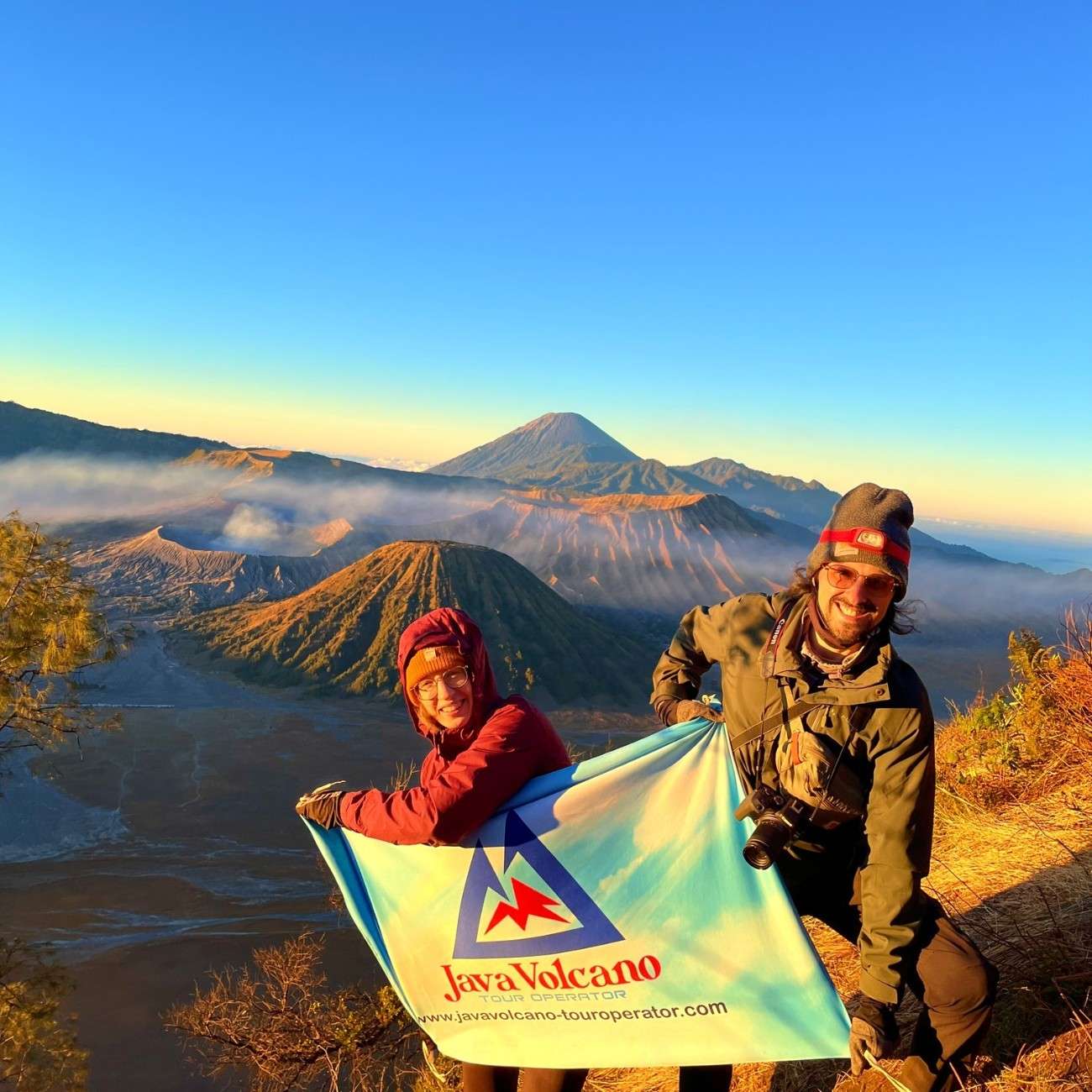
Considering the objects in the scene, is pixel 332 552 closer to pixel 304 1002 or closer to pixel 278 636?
pixel 278 636

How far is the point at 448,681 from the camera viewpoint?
2.41 m

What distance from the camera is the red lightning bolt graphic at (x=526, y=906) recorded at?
93.5 inches

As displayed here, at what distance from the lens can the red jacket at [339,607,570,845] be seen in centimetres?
222

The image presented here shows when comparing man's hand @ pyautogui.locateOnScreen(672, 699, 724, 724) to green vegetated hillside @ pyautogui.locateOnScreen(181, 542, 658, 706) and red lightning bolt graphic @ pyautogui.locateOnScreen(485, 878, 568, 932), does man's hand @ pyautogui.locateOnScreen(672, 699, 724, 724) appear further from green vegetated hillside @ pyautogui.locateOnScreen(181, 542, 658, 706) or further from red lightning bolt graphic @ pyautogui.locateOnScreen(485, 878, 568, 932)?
green vegetated hillside @ pyautogui.locateOnScreen(181, 542, 658, 706)

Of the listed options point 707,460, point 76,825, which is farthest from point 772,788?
point 707,460

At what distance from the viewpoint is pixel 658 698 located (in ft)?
8.56

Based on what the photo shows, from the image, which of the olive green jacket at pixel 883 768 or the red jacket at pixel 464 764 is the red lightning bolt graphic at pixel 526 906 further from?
the olive green jacket at pixel 883 768

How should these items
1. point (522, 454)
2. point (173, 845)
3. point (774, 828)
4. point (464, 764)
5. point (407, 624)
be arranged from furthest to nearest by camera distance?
point (522, 454)
point (407, 624)
point (173, 845)
point (464, 764)
point (774, 828)

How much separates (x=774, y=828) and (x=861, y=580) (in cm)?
69

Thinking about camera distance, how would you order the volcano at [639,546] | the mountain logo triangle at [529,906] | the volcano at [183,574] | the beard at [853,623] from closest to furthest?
the beard at [853,623]
the mountain logo triangle at [529,906]
the volcano at [183,574]
the volcano at [639,546]

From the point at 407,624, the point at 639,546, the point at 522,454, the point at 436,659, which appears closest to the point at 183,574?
the point at 407,624

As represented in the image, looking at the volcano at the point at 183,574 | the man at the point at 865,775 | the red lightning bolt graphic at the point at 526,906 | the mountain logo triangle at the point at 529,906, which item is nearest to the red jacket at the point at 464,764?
the mountain logo triangle at the point at 529,906

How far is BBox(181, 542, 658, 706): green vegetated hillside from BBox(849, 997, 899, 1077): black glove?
38.9 metres

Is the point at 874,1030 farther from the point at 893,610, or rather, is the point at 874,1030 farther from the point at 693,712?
the point at 893,610
